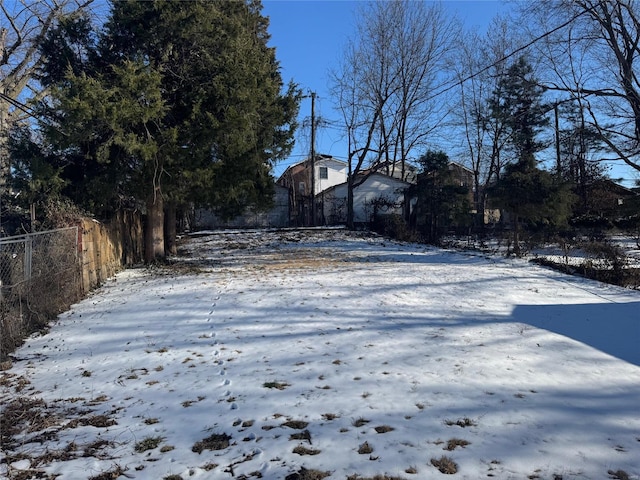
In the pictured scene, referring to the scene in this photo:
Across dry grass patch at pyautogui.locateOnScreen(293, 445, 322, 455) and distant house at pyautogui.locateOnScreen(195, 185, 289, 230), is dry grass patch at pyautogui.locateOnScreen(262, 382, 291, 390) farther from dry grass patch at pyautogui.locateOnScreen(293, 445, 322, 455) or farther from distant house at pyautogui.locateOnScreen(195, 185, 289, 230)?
distant house at pyautogui.locateOnScreen(195, 185, 289, 230)

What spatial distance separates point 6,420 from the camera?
14.9ft

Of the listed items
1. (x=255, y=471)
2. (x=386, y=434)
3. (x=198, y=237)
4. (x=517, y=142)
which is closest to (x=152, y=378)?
(x=255, y=471)

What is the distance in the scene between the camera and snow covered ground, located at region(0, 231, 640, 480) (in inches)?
145

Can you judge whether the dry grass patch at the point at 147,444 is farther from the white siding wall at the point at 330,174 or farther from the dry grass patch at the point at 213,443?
the white siding wall at the point at 330,174

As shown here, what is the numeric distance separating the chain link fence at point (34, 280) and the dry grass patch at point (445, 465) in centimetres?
597

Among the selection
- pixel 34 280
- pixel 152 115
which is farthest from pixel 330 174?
pixel 34 280

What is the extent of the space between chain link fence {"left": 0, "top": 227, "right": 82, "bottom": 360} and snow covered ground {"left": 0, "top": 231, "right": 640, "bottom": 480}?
0.35m

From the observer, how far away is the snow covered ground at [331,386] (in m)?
3.70

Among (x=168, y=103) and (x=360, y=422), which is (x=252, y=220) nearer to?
(x=168, y=103)

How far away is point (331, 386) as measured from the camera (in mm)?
5184

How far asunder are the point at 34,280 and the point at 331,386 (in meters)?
6.05

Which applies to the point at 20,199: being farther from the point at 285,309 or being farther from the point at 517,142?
the point at 517,142

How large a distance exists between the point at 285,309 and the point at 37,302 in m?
4.31

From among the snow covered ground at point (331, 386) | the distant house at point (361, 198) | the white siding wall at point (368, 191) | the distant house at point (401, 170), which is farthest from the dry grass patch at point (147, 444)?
the white siding wall at point (368, 191)
